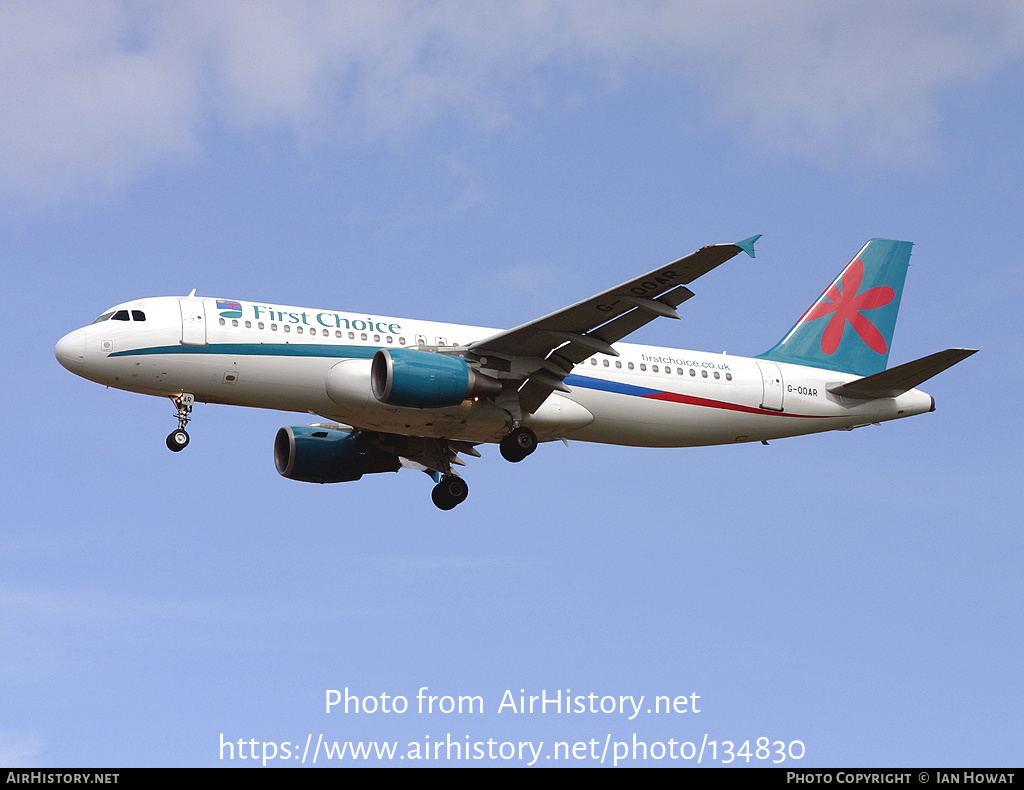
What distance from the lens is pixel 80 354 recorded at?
2898 cm

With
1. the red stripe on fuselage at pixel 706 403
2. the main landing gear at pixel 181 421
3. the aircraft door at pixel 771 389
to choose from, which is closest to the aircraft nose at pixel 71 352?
the main landing gear at pixel 181 421

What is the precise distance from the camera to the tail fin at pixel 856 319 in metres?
36.6

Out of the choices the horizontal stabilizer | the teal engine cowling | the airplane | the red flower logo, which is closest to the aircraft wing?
the airplane

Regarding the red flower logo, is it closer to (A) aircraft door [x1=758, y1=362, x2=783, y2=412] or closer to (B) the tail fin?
(B) the tail fin

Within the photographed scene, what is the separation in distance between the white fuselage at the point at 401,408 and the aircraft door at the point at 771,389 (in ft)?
0.12

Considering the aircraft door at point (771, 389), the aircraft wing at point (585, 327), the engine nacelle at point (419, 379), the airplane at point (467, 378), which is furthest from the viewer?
the aircraft door at point (771, 389)

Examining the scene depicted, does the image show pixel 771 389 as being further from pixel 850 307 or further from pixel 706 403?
pixel 850 307

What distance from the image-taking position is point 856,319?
37875 mm

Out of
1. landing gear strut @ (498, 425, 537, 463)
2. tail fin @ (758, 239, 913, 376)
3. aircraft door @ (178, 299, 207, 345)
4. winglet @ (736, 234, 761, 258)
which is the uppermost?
tail fin @ (758, 239, 913, 376)

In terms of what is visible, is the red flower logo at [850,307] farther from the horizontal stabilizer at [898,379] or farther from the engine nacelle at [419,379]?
the engine nacelle at [419,379]

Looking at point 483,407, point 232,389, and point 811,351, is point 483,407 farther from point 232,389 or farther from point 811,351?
point 811,351

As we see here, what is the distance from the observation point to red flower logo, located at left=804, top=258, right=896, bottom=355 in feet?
122

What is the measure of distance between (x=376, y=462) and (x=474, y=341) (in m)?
5.60

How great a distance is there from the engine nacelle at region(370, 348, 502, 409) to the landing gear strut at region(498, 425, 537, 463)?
6.28ft
